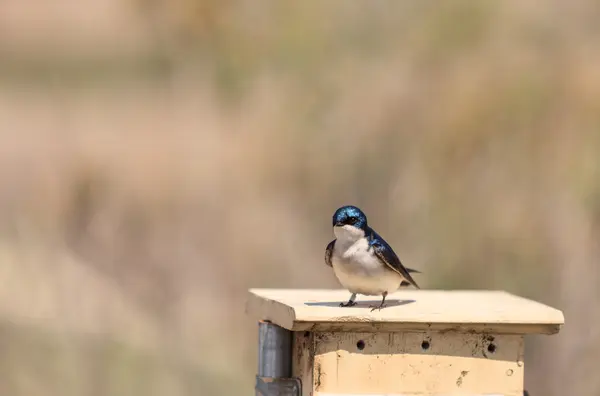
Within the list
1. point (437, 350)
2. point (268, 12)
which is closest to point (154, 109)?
point (268, 12)

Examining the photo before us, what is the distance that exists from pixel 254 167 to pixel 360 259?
163 inches

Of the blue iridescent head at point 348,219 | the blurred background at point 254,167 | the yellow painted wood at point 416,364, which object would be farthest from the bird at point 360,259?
the blurred background at point 254,167

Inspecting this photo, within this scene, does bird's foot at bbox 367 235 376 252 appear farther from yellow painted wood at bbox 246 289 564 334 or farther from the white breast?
yellow painted wood at bbox 246 289 564 334

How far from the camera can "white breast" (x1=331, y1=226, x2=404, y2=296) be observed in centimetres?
391

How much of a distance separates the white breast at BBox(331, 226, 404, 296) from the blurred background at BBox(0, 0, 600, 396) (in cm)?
365

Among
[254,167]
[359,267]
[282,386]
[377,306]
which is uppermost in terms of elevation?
[254,167]

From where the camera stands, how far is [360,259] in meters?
3.91

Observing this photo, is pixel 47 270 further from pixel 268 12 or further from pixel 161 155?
pixel 268 12

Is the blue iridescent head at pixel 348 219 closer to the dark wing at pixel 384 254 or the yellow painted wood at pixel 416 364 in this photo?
the dark wing at pixel 384 254

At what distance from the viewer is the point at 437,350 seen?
3.74 m

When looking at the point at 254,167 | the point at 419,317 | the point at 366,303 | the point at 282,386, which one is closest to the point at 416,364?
the point at 419,317

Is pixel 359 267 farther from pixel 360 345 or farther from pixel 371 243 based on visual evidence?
pixel 360 345

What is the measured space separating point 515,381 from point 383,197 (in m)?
4.18

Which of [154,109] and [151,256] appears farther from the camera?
[154,109]
